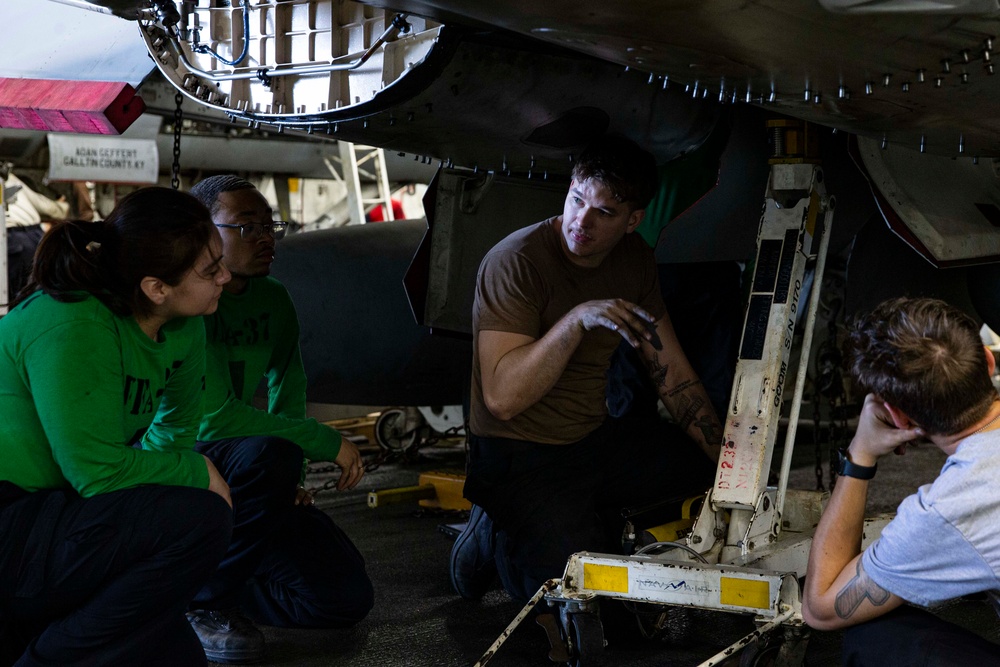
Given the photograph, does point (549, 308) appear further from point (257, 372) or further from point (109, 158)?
point (109, 158)

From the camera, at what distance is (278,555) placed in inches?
95.5

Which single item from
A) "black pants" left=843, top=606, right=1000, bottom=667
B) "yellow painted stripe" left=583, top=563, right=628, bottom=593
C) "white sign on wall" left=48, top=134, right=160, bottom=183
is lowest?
"yellow painted stripe" left=583, top=563, right=628, bottom=593

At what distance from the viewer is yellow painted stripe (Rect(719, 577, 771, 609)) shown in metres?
1.92

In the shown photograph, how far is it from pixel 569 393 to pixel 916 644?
1.16 m

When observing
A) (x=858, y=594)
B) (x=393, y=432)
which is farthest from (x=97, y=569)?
(x=393, y=432)

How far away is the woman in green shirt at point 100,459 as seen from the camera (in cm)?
169

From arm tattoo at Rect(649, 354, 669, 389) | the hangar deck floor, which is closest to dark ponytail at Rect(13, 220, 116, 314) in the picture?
the hangar deck floor

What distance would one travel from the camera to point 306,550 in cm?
242

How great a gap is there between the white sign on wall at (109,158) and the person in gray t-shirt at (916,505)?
878 cm

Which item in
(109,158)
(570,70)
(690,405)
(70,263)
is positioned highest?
(109,158)

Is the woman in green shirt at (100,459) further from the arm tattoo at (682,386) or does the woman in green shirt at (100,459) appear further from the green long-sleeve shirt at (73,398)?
the arm tattoo at (682,386)

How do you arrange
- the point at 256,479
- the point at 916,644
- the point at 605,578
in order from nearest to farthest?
1. the point at 916,644
2. the point at 605,578
3. the point at 256,479

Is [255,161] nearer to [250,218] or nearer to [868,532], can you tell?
[250,218]

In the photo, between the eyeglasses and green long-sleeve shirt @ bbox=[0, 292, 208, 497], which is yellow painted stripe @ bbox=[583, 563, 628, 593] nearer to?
green long-sleeve shirt @ bbox=[0, 292, 208, 497]
